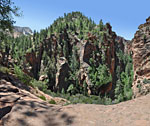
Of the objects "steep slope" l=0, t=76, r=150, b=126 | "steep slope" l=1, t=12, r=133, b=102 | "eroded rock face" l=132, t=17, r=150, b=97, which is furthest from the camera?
"steep slope" l=1, t=12, r=133, b=102

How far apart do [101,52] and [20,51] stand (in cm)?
3910

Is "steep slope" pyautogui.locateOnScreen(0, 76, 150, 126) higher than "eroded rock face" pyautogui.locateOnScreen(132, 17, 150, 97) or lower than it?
lower

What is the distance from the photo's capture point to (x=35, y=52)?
212 feet

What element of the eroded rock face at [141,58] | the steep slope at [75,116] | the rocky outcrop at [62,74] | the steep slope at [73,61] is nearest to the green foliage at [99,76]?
the steep slope at [73,61]

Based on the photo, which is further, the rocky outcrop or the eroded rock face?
the rocky outcrop

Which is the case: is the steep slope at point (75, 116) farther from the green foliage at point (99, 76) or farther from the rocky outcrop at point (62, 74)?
the rocky outcrop at point (62, 74)

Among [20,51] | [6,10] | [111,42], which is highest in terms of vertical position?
[111,42]

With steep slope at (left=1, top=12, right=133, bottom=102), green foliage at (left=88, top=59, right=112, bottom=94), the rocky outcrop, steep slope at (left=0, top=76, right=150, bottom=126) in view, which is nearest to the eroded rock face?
steep slope at (left=0, top=76, right=150, bottom=126)

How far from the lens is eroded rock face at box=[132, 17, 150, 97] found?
1633cm

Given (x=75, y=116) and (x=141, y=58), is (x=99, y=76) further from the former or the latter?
(x=75, y=116)

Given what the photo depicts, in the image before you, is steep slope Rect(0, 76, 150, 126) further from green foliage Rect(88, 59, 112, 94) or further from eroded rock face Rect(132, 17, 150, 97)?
green foliage Rect(88, 59, 112, 94)

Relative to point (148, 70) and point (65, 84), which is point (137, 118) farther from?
point (65, 84)

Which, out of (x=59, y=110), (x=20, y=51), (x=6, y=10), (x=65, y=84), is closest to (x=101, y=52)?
(x=65, y=84)

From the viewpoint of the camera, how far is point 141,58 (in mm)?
18453
